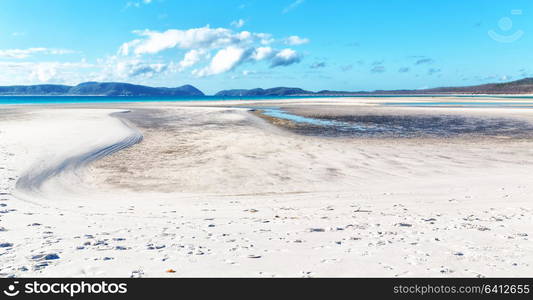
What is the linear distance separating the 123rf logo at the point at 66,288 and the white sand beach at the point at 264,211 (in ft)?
0.75

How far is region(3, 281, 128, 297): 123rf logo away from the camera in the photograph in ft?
15.3

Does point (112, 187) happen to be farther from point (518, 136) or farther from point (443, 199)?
point (518, 136)

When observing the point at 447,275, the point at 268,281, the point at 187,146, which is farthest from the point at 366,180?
the point at 187,146

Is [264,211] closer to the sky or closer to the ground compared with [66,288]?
closer to the ground

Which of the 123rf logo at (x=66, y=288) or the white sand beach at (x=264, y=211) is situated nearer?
the 123rf logo at (x=66, y=288)

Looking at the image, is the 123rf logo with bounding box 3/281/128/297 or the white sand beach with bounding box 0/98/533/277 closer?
the 123rf logo with bounding box 3/281/128/297

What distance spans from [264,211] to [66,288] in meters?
5.03

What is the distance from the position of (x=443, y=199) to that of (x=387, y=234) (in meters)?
3.96

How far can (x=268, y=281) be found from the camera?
4941mm

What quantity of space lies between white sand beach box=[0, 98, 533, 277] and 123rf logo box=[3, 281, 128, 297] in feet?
0.75

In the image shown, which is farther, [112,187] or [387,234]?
[112,187]

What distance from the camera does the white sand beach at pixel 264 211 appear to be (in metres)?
5.52

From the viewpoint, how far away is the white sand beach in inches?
217

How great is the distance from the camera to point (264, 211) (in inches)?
357
